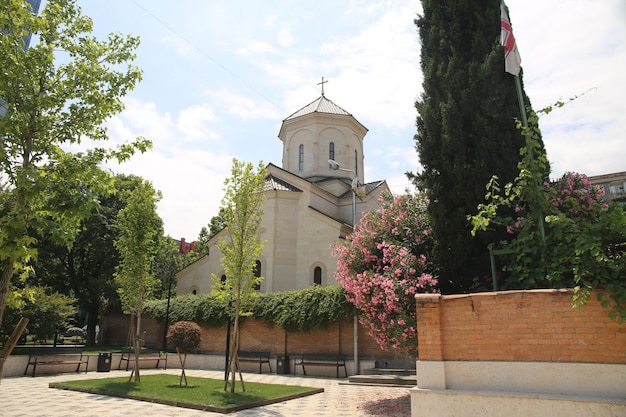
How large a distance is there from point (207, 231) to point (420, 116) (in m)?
42.8

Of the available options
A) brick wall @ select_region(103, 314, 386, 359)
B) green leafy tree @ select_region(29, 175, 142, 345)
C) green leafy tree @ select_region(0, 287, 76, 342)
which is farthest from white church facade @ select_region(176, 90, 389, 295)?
green leafy tree @ select_region(0, 287, 76, 342)

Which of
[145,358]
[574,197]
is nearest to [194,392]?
[145,358]

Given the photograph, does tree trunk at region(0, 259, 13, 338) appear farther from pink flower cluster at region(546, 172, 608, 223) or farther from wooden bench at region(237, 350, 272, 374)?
wooden bench at region(237, 350, 272, 374)

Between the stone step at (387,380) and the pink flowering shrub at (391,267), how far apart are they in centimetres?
405

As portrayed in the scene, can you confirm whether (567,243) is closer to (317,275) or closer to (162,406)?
(162,406)

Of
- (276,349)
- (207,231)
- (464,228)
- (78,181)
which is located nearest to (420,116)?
(464,228)

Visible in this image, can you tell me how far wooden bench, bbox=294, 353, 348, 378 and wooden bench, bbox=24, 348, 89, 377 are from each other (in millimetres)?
9883

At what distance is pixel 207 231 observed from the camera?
1994 inches

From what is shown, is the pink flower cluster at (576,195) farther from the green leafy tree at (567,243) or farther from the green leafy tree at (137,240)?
the green leafy tree at (137,240)

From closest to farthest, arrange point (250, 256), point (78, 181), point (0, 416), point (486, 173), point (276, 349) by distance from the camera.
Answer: point (78, 181)
point (0, 416)
point (486, 173)
point (250, 256)
point (276, 349)

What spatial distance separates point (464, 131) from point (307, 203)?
17.0m

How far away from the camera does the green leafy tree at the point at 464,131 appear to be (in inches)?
386

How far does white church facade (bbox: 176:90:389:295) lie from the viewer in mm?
25266

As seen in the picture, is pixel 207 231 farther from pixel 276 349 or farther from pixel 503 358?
pixel 503 358
